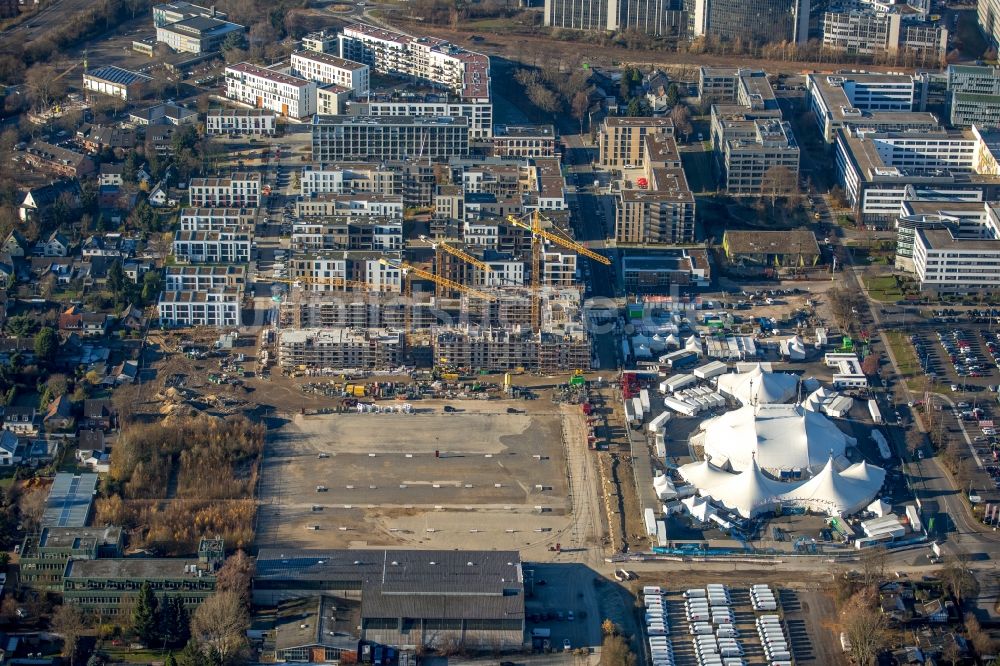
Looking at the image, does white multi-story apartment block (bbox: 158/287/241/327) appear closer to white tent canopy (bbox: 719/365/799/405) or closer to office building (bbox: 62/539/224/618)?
office building (bbox: 62/539/224/618)

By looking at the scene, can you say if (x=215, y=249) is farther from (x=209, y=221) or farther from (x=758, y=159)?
(x=758, y=159)

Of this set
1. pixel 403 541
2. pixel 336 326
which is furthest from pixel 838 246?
pixel 403 541

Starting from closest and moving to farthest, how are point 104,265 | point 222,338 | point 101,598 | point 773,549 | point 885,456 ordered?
point 101,598 < point 773,549 < point 885,456 < point 222,338 < point 104,265

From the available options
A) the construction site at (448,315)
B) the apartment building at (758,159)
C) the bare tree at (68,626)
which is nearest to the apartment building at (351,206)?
the construction site at (448,315)

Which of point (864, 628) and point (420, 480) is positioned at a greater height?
point (864, 628)

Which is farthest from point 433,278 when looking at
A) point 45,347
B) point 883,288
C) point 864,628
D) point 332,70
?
point 864,628

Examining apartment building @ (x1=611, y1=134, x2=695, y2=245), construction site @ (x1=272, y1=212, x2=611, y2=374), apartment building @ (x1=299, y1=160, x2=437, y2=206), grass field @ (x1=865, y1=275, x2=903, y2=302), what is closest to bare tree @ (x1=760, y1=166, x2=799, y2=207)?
apartment building @ (x1=611, y1=134, x2=695, y2=245)

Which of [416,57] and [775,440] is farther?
[416,57]

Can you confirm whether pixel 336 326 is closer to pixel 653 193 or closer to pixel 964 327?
pixel 653 193

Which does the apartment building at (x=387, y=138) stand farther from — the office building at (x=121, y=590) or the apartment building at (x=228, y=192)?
the office building at (x=121, y=590)
